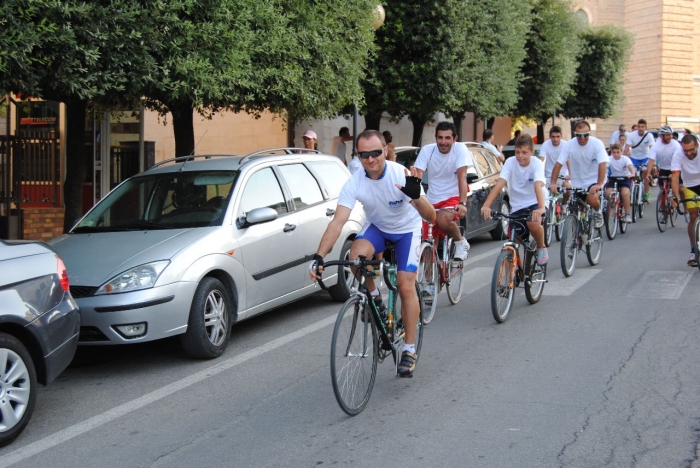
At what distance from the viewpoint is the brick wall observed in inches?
597

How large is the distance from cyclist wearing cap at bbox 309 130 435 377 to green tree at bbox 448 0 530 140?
47.9ft

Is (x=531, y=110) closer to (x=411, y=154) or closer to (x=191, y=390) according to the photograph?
(x=411, y=154)

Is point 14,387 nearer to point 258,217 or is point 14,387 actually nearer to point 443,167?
point 258,217

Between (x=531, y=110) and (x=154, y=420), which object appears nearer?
(x=154, y=420)

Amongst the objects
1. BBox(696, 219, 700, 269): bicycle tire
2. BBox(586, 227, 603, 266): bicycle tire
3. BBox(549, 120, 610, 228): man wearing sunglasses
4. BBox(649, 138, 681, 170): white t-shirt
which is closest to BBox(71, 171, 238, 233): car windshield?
BBox(549, 120, 610, 228): man wearing sunglasses

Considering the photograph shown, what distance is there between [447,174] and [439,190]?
19cm

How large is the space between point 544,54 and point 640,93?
34443 mm

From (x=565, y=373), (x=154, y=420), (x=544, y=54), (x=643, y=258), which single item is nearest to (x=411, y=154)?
(x=643, y=258)

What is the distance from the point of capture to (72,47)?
29.3 ft

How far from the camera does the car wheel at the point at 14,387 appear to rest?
5156mm

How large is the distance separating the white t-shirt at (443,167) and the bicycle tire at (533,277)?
97cm

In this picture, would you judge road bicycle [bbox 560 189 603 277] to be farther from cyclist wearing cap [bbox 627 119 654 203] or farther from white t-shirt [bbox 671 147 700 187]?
cyclist wearing cap [bbox 627 119 654 203]

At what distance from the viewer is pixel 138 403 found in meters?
6.01

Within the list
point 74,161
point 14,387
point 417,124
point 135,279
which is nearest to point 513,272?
point 135,279
